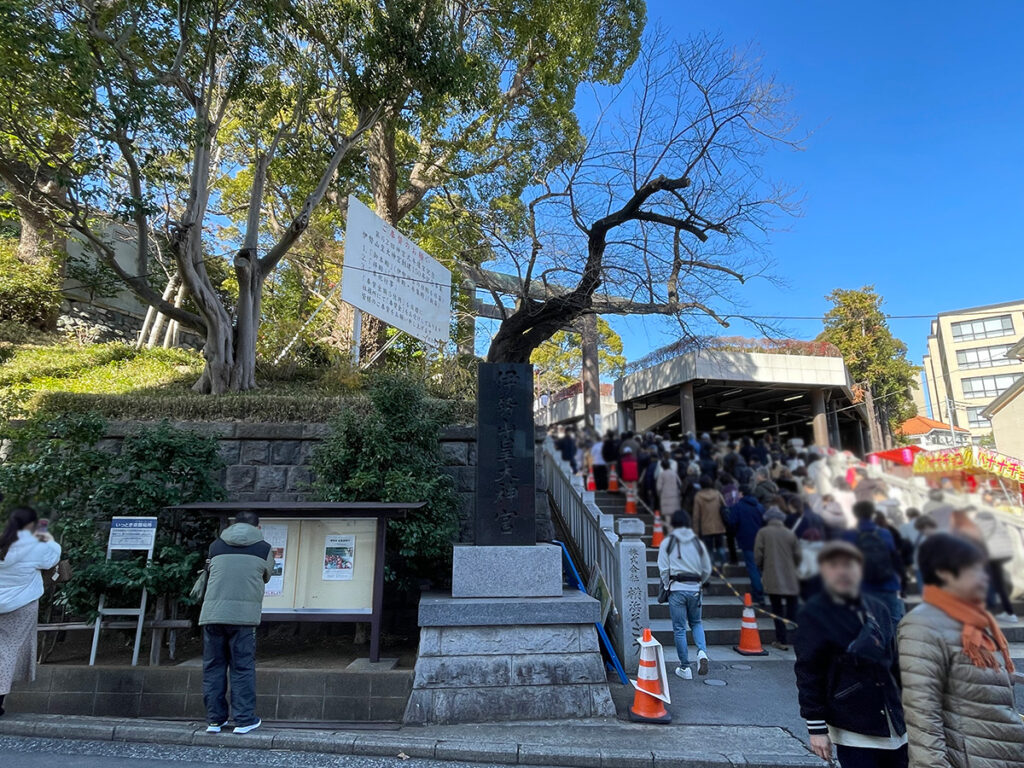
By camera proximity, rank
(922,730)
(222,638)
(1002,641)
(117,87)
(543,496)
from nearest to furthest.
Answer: (1002,641), (922,730), (222,638), (117,87), (543,496)

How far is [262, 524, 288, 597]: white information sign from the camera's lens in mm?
5789

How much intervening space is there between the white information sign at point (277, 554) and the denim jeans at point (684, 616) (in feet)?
13.8

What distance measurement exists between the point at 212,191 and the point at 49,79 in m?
9.05

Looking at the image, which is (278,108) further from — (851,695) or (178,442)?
(851,695)

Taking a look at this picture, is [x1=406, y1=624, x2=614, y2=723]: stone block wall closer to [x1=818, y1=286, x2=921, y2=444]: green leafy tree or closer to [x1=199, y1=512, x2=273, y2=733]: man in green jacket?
[x1=199, y1=512, x2=273, y2=733]: man in green jacket

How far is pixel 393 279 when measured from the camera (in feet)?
35.7

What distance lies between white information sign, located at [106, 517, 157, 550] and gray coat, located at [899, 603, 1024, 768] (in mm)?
6500

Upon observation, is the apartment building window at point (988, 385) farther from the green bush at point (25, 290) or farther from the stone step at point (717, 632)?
the green bush at point (25, 290)

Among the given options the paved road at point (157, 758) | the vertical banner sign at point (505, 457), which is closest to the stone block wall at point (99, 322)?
the paved road at point (157, 758)

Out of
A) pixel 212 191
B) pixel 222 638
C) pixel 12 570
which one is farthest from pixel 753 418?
pixel 212 191

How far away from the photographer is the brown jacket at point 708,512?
1.68m

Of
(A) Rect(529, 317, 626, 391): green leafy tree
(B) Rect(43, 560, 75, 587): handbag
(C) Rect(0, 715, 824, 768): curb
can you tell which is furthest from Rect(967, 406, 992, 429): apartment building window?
(A) Rect(529, 317, 626, 391): green leafy tree

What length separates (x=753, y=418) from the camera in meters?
2.02

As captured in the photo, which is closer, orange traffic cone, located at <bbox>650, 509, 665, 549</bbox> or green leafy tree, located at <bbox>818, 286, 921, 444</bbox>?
green leafy tree, located at <bbox>818, 286, 921, 444</bbox>
